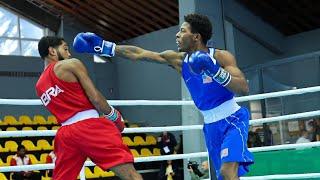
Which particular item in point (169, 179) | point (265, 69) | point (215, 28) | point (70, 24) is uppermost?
point (70, 24)

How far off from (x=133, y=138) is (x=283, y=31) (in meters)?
4.11

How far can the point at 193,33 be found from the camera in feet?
9.20

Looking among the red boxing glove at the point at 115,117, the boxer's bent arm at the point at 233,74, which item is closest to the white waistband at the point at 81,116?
the red boxing glove at the point at 115,117

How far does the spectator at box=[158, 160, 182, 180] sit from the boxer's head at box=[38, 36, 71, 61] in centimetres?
685

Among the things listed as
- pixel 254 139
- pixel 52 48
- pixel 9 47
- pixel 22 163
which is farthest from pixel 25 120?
pixel 52 48

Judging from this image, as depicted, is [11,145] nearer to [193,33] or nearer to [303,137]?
[303,137]

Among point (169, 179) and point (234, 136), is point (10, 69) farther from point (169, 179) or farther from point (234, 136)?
point (234, 136)

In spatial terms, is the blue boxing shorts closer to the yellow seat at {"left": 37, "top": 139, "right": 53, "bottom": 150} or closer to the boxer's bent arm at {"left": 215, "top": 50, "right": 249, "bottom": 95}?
the boxer's bent arm at {"left": 215, "top": 50, "right": 249, "bottom": 95}

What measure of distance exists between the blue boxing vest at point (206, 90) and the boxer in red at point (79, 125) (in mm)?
496

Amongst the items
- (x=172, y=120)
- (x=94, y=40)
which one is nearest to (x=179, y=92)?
(x=172, y=120)

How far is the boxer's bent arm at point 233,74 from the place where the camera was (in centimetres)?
253

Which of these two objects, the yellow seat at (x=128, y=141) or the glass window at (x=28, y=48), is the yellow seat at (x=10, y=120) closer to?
the glass window at (x=28, y=48)

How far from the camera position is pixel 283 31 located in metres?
11.4

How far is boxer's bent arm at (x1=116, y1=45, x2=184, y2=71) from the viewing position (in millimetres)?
3049
